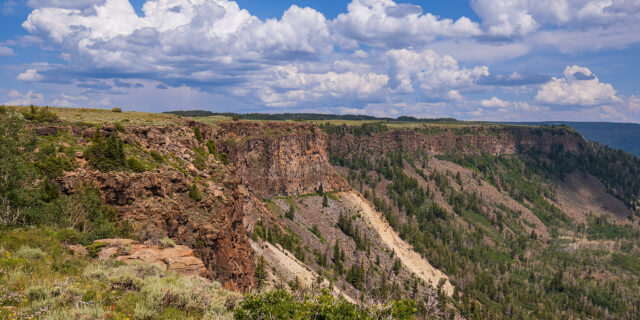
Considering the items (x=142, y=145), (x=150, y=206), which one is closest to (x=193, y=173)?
(x=142, y=145)

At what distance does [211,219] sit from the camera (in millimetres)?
45156

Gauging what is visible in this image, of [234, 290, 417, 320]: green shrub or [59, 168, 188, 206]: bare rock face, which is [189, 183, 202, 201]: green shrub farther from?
[234, 290, 417, 320]: green shrub

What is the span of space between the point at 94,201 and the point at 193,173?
50.6ft

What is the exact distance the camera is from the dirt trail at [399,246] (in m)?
160

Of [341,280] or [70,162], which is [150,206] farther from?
[341,280]

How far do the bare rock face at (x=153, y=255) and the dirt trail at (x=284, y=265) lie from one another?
5312cm

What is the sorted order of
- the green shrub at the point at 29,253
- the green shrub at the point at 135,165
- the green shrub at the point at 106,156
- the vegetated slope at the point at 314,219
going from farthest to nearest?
the vegetated slope at the point at 314,219 → the green shrub at the point at 135,165 → the green shrub at the point at 106,156 → the green shrub at the point at 29,253

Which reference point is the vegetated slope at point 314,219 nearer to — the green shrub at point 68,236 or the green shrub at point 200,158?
the green shrub at point 200,158

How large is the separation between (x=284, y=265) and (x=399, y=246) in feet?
281

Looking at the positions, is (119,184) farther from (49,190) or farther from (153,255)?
(153,255)

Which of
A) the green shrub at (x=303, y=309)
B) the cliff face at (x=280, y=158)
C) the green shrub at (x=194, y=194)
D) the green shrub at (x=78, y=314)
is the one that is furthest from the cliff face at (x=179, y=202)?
the cliff face at (x=280, y=158)

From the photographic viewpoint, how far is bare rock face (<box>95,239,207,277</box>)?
29808mm

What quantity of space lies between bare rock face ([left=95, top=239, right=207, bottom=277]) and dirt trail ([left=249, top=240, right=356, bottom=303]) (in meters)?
53.1

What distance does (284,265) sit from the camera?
9762 cm
